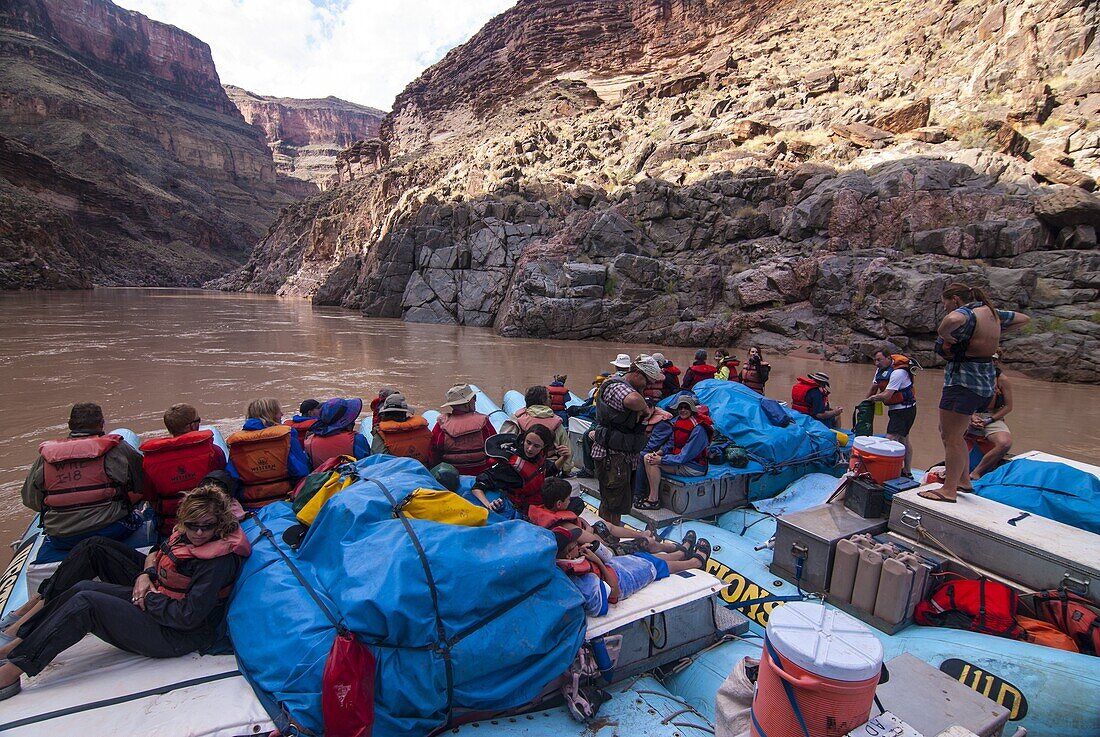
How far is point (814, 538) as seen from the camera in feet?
11.6

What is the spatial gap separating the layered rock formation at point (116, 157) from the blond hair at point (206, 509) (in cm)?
4816

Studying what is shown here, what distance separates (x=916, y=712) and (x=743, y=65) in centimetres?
4138

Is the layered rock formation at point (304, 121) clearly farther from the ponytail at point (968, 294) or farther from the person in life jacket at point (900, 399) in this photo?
the ponytail at point (968, 294)

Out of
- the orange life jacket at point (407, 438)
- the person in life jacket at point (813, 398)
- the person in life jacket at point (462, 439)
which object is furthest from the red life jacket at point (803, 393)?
the orange life jacket at point (407, 438)

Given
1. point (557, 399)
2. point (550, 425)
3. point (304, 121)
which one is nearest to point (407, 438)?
point (550, 425)

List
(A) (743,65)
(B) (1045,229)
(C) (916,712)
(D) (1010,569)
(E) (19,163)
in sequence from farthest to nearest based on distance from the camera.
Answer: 1. (E) (19,163)
2. (A) (743,65)
3. (B) (1045,229)
4. (D) (1010,569)
5. (C) (916,712)

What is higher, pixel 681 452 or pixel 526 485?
pixel 526 485

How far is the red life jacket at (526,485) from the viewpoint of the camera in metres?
3.55

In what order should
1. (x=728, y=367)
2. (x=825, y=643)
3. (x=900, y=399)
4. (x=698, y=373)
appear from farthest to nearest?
1. (x=728, y=367)
2. (x=698, y=373)
3. (x=900, y=399)
4. (x=825, y=643)

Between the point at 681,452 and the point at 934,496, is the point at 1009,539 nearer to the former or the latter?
the point at 934,496

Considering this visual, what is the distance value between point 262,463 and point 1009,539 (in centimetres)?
495

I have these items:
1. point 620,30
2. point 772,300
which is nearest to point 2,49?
point 620,30

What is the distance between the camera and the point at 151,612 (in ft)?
7.97

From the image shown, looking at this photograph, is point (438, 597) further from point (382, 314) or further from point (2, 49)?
point (2, 49)
